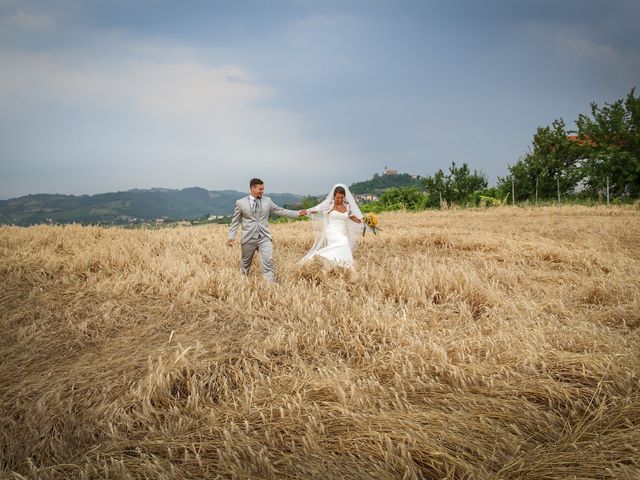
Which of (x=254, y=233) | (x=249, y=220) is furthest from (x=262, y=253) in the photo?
(x=249, y=220)

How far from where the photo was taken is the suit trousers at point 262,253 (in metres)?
6.60

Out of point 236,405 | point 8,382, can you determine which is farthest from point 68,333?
point 236,405

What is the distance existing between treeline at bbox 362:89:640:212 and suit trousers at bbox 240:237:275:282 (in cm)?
2095

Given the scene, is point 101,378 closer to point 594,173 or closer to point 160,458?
point 160,458

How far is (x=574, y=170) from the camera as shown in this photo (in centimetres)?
2805

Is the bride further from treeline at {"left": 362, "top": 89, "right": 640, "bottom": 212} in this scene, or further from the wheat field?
treeline at {"left": 362, "top": 89, "right": 640, "bottom": 212}

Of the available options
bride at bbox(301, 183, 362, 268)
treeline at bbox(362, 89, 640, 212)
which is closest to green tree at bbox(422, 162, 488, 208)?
treeline at bbox(362, 89, 640, 212)

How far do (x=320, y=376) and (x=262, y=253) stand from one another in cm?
389

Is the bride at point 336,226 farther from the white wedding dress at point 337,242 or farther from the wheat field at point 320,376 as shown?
the wheat field at point 320,376

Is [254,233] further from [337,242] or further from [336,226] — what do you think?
[336,226]

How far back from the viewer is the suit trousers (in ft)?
21.6

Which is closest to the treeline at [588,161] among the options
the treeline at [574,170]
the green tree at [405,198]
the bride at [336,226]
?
the treeline at [574,170]

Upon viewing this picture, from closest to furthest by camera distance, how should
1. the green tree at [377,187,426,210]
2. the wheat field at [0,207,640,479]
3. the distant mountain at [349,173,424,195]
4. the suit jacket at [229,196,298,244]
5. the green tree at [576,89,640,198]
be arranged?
the wheat field at [0,207,640,479] → the suit jacket at [229,196,298,244] → the green tree at [576,89,640,198] → the green tree at [377,187,426,210] → the distant mountain at [349,173,424,195]

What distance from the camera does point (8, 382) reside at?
3.42 metres
